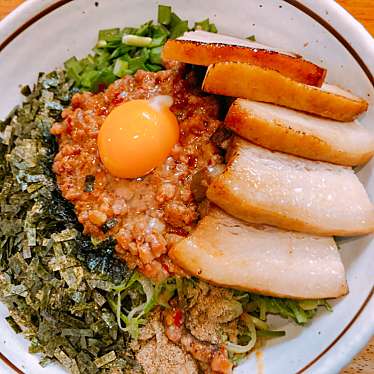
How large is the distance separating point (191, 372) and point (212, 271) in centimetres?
78

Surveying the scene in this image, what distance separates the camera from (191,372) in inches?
134

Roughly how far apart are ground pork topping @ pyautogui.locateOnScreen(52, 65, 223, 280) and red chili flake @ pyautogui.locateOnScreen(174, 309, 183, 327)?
0.27 metres

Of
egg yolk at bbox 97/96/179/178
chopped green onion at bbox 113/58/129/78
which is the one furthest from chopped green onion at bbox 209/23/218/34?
egg yolk at bbox 97/96/179/178

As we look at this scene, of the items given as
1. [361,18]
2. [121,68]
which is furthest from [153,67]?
[361,18]

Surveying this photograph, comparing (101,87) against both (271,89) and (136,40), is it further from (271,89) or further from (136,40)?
(271,89)

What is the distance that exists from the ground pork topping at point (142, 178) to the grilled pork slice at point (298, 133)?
0.40m

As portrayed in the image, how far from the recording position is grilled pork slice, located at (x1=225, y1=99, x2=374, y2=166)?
2.96 metres

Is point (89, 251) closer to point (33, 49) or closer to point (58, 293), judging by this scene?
point (58, 293)

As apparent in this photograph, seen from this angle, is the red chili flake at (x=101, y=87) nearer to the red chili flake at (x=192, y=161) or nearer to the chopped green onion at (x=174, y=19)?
the chopped green onion at (x=174, y=19)

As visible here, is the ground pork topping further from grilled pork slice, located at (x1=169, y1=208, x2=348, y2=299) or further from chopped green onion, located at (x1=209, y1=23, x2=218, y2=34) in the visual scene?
chopped green onion, located at (x1=209, y1=23, x2=218, y2=34)

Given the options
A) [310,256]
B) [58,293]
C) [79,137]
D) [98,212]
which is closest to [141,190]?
[98,212]

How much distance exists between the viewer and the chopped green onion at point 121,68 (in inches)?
153

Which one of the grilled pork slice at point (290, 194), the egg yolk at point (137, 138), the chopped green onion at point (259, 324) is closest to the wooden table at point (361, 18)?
the chopped green onion at point (259, 324)

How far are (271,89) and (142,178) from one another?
0.97 metres
